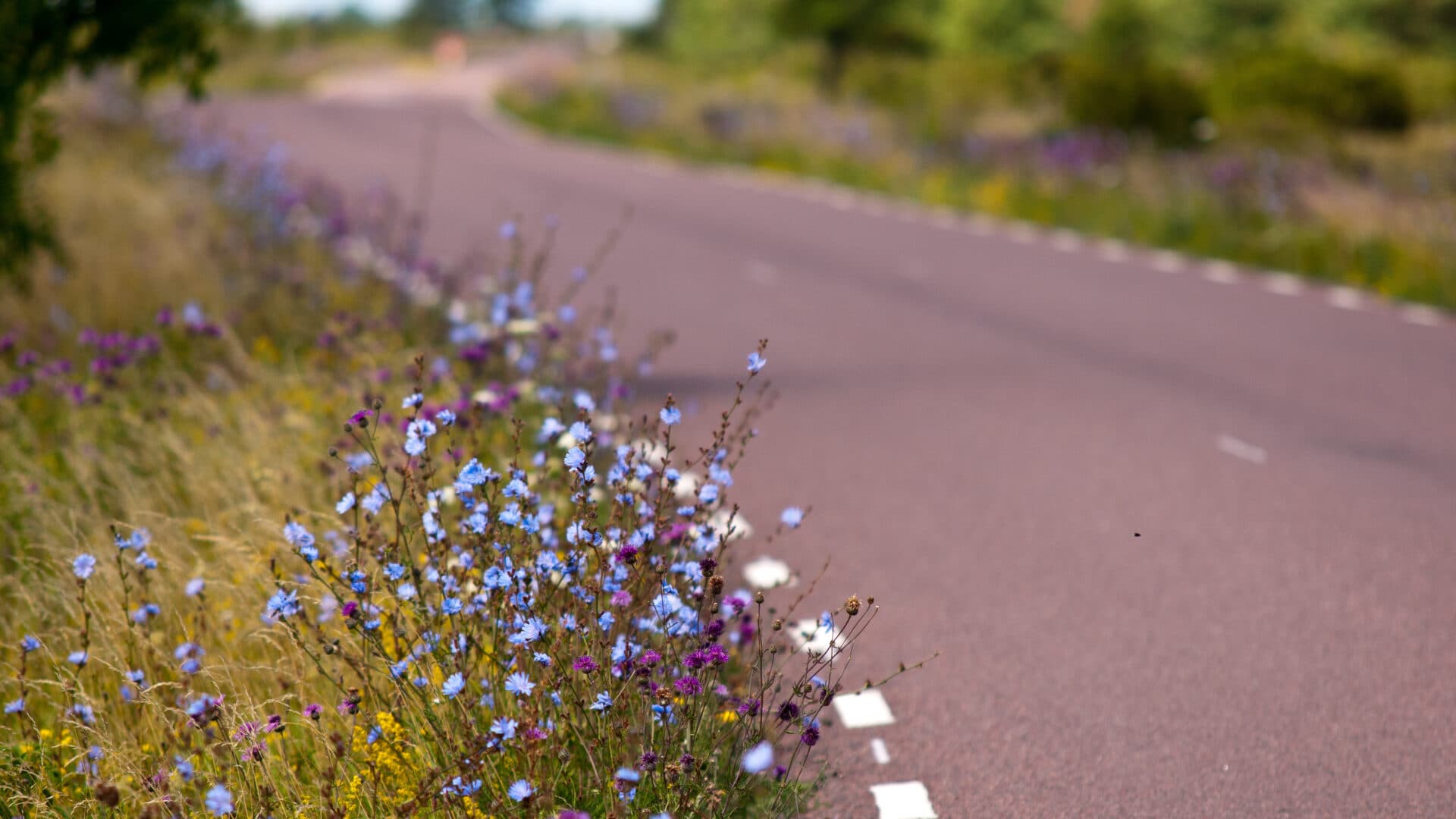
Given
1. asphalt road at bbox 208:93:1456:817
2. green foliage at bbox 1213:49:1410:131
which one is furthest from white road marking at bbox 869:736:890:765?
green foliage at bbox 1213:49:1410:131

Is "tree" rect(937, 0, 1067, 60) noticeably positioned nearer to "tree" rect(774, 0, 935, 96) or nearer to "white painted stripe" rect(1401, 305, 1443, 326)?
"tree" rect(774, 0, 935, 96)

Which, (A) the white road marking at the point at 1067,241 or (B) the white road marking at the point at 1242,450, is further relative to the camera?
(A) the white road marking at the point at 1067,241

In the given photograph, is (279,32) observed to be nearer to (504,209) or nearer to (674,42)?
(674,42)

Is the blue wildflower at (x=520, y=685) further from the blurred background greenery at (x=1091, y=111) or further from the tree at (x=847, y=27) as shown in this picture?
the tree at (x=847, y=27)

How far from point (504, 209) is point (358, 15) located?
434 feet

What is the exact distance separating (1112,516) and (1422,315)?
6458mm

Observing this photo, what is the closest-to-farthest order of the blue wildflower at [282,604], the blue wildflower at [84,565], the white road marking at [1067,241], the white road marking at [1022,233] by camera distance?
the blue wildflower at [282,604]
the blue wildflower at [84,565]
the white road marking at [1067,241]
the white road marking at [1022,233]

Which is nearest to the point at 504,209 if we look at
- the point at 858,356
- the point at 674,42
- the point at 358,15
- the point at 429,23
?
the point at 858,356

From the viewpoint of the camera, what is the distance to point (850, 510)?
20.9 ft

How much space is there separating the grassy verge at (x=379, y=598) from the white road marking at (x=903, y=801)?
0.26m

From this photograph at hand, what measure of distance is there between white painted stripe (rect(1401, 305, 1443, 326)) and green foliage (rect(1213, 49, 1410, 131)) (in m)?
16.2

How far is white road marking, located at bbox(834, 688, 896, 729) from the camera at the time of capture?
4359 mm

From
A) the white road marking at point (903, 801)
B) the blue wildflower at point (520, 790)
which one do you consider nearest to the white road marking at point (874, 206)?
the white road marking at point (903, 801)

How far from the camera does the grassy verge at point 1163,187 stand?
13.0 metres
